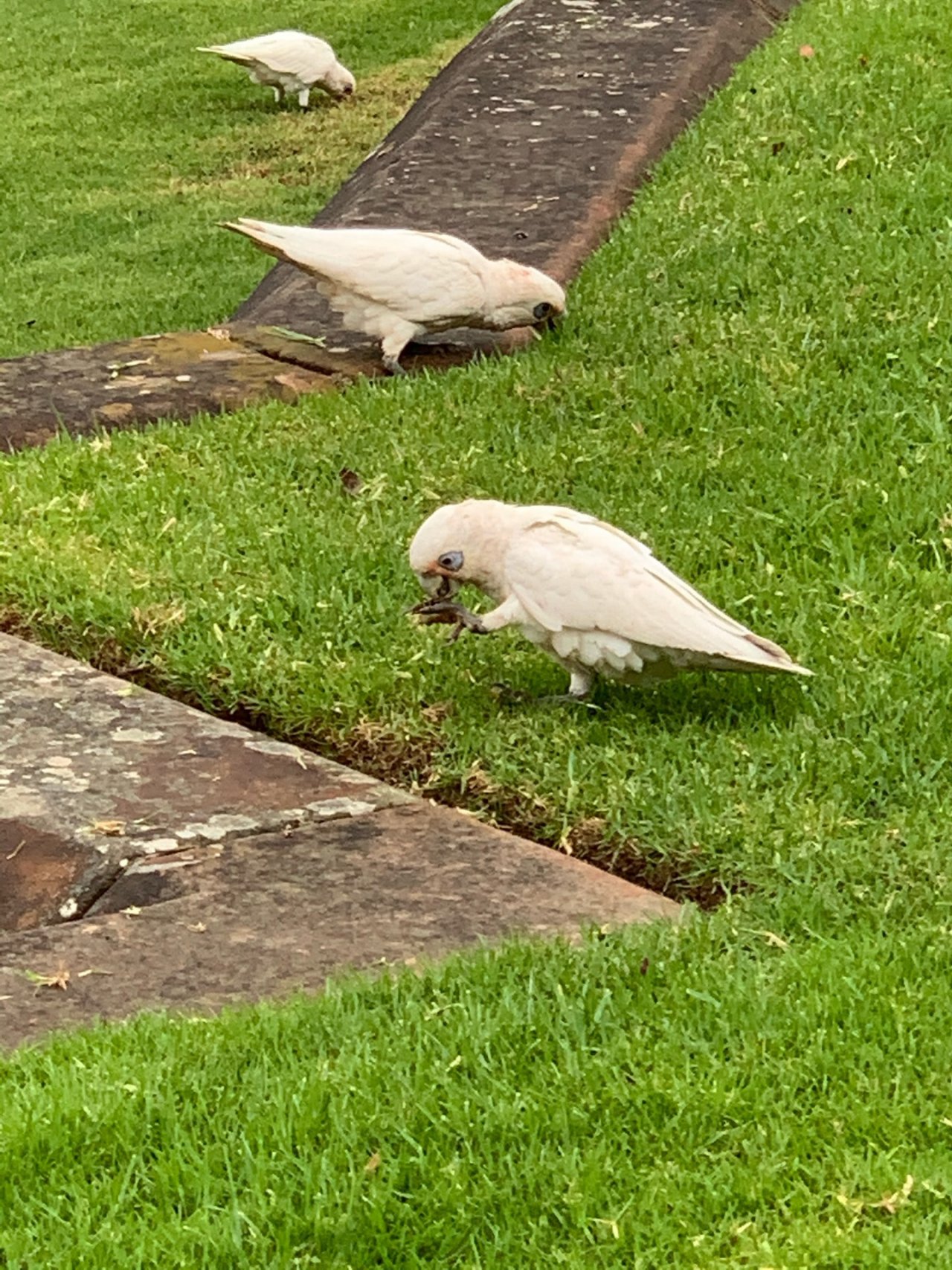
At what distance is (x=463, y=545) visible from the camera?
3.53 m

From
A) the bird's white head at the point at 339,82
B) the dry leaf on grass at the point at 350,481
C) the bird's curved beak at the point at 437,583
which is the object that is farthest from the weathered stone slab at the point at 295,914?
the bird's white head at the point at 339,82

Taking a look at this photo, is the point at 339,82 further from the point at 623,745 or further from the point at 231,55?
the point at 623,745

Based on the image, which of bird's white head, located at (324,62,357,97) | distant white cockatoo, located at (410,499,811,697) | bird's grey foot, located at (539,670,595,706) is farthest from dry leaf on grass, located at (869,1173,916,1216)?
bird's white head, located at (324,62,357,97)

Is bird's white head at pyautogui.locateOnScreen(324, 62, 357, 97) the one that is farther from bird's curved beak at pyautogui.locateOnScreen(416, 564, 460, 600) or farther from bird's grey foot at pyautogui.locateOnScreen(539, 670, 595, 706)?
bird's grey foot at pyautogui.locateOnScreen(539, 670, 595, 706)

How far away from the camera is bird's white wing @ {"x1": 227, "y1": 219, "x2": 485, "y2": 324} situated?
5.09 metres

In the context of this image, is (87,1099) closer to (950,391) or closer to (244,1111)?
(244,1111)

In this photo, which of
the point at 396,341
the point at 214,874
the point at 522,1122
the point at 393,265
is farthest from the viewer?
the point at 396,341

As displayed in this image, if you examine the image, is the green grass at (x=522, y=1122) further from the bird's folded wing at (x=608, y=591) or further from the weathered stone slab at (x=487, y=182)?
the weathered stone slab at (x=487, y=182)

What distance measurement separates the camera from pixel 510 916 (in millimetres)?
2855

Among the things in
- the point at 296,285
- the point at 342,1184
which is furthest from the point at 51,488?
the point at 342,1184

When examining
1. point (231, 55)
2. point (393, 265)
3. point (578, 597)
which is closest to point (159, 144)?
point (231, 55)

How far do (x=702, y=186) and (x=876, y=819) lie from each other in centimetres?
348

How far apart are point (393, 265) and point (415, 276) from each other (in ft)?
0.22

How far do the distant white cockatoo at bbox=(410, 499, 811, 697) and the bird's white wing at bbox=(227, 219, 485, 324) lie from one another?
1.65 metres
